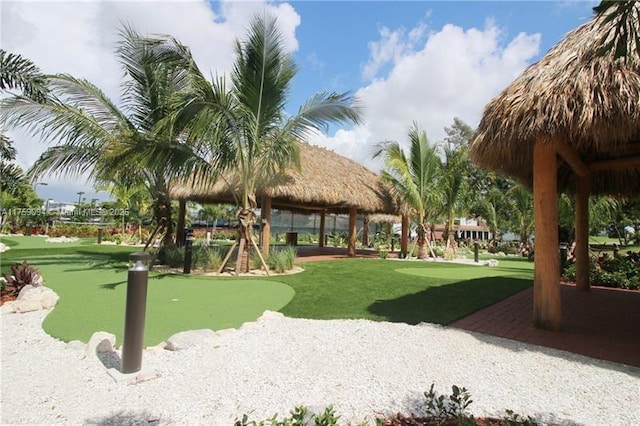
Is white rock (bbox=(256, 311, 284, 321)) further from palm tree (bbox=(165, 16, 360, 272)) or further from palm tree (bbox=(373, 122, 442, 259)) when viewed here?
palm tree (bbox=(373, 122, 442, 259))

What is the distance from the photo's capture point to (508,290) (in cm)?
741

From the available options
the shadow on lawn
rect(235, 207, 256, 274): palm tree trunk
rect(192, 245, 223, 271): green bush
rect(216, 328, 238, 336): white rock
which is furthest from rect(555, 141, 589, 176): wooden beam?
rect(192, 245, 223, 271): green bush

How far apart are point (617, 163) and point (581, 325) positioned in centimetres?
336

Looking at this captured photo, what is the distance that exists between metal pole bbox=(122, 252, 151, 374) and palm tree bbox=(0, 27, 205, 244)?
523 cm

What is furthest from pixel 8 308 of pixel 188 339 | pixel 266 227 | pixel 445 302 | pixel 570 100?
pixel 570 100

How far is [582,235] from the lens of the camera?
297 inches

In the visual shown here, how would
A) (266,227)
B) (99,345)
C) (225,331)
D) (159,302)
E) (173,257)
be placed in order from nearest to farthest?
(99,345)
(225,331)
(159,302)
(173,257)
(266,227)

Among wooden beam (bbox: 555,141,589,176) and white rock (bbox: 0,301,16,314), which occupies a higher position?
wooden beam (bbox: 555,141,589,176)

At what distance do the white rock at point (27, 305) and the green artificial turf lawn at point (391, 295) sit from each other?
351 cm

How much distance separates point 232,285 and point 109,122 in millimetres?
5817

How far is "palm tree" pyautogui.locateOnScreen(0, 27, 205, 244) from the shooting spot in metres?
7.79

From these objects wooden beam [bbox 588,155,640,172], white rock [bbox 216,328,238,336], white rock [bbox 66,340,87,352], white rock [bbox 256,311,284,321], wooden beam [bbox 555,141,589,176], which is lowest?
white rock [bbox 66,340,87,352]

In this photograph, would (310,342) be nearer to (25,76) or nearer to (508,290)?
(508,290)

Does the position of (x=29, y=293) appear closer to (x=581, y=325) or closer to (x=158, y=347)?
(x=158, y=347)
